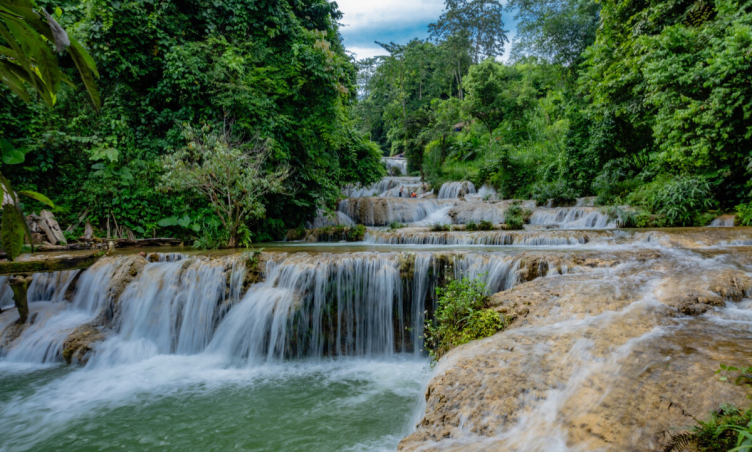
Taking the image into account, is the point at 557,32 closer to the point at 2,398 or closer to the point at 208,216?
the point at 208,216

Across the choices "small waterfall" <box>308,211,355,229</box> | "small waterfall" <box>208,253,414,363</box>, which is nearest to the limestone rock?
"small waterfall" <box>208,253,414,363</box>

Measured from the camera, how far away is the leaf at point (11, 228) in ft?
2.55

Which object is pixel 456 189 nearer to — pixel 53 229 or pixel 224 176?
pixel 224 176

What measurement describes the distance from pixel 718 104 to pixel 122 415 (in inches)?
461

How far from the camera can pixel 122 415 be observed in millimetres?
4242

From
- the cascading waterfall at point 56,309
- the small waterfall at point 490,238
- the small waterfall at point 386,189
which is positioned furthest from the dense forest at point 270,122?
the small waterfall at point 386,189

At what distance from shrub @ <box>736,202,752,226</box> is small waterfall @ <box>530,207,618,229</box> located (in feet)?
7.69

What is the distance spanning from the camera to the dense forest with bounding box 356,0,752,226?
8055 mm

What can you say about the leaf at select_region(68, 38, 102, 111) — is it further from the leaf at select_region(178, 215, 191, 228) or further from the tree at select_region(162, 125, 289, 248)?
the leaf at select_region(178, 215, 191, 228)

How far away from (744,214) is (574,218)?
3709 millimetres

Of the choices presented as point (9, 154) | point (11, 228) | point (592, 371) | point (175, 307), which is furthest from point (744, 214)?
point (9, 154)

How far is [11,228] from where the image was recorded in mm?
804

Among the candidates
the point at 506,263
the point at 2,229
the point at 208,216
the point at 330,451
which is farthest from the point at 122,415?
the point at 208,216

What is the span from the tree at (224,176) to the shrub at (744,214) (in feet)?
34.7
